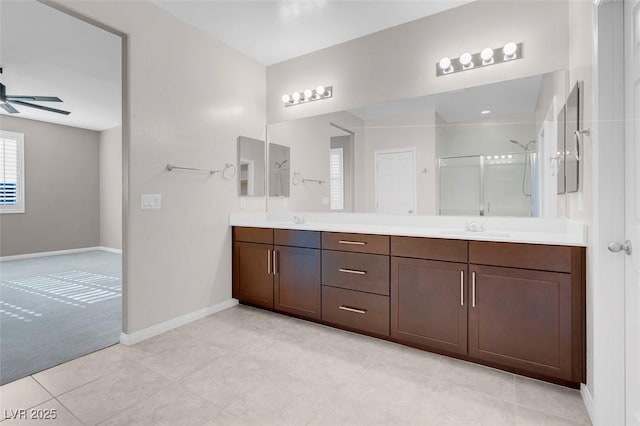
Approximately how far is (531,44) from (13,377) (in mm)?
3983

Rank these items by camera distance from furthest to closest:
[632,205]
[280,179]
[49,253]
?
1. [49,253]
2. [280,179]
3. [632,205]

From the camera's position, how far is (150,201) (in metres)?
2.49

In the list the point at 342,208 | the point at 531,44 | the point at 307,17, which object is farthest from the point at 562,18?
the point at 342,208

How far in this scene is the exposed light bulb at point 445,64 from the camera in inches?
99.6

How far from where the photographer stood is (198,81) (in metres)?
2.87

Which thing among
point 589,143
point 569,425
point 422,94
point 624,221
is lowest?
point 569,425

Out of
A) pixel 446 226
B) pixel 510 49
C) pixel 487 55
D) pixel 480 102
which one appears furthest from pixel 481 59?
pixel 446 226

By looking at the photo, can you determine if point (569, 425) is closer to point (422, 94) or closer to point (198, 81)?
point (422, 94)

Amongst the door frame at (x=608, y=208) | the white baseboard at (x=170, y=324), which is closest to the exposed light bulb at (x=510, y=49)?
the door frame at (x=608, y=208)

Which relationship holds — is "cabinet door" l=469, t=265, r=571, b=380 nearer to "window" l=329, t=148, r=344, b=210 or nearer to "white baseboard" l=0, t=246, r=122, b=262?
"window" l=329, t=148, r=344, b=210

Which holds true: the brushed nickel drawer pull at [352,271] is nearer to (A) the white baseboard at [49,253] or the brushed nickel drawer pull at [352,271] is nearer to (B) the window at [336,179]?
(B) the window at [336,179]

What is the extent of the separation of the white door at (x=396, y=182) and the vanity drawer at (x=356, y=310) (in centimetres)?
84

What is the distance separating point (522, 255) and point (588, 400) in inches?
29.8

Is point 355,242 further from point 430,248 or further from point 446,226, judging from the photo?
point 446,226
